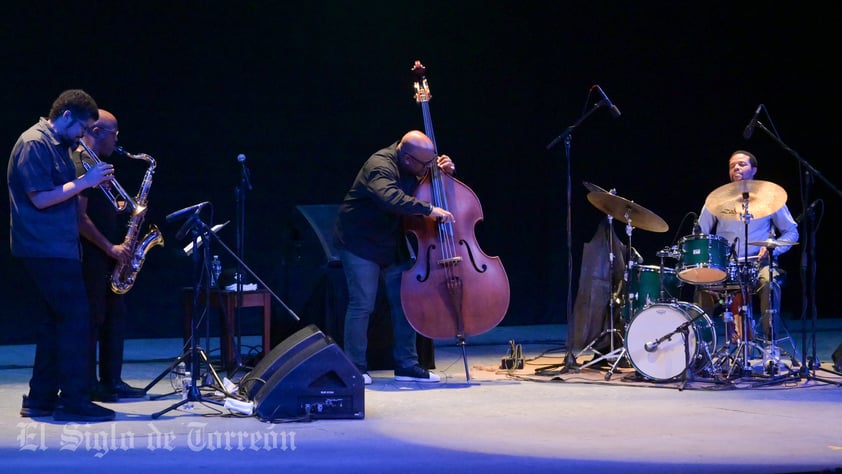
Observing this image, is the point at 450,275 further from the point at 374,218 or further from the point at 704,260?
the point at 704,260

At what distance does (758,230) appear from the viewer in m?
7.39

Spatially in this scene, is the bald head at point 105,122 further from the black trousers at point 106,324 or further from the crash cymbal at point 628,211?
the crash cymbal at point 628,211

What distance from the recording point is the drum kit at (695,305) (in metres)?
6.50

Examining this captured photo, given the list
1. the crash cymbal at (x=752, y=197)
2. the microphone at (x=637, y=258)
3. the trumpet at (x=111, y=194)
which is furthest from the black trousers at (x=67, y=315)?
the crash cymbal at (x=752, y=197)

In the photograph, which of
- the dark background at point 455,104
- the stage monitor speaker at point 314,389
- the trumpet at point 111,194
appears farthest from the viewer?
the dark background at point 455,104

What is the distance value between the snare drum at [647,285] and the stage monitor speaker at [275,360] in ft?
7.69

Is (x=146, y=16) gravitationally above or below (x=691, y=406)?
above

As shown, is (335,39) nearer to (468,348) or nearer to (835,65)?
(468,348)

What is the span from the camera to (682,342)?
21.3 ft

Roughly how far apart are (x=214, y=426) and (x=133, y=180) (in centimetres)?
366

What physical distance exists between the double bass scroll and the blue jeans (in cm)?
33

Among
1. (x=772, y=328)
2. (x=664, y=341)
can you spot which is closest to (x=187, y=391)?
(x=664, y=341)

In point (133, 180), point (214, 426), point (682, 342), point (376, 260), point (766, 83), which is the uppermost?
point (766, 83)

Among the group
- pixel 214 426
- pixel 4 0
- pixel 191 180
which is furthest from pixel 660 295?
pixel 4 0
